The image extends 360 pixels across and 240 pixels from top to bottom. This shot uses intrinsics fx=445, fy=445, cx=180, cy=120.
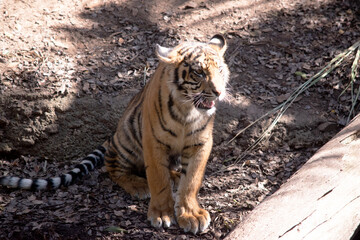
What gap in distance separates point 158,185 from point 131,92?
1.61 metres

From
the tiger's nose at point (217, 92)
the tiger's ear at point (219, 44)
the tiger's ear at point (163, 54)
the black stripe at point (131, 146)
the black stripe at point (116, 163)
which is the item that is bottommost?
the black stripe at point (116, 163)

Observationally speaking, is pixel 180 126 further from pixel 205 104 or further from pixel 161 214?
pixel 161 214

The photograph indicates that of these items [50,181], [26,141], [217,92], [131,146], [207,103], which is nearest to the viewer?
[217,92]

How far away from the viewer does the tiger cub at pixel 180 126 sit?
350 cm

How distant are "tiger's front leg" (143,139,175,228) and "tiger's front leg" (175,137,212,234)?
0.10 m

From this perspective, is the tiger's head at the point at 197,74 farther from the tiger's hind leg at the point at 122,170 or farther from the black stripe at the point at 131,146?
the tiger's hind leg at the point at 122,170

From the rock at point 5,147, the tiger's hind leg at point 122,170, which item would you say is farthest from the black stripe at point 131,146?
the rock at point 5,147

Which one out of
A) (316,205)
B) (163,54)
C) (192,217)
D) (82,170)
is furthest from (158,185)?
(316,205)

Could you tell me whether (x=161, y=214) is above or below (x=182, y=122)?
below

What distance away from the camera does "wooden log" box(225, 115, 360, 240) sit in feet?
8.92

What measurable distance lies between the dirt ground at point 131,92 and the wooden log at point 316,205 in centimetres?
96

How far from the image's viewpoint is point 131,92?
5.15 metres

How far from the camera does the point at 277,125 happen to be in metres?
4.96

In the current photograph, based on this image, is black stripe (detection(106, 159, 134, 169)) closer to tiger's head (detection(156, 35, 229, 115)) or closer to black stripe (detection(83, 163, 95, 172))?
Result: black stripe (detection(83, 163, 95, 172))
